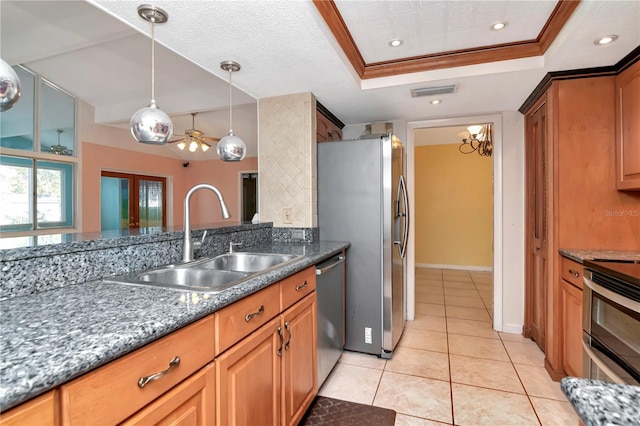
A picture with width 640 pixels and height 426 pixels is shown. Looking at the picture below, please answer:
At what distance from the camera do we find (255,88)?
2484 mm

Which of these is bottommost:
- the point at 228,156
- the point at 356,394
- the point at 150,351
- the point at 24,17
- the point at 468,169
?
the point at 356,394

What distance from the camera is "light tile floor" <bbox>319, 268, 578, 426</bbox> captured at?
1.82 metres

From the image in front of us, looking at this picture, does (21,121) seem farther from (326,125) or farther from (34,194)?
(326,125)

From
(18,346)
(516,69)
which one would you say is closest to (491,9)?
(516,69)

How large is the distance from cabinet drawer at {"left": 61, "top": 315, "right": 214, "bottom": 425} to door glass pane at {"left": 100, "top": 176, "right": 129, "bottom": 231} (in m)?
6.37

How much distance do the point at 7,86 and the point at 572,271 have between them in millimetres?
2823

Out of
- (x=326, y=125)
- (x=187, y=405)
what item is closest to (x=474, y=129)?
(x=326, y=125)

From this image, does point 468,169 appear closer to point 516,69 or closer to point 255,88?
point 516,69

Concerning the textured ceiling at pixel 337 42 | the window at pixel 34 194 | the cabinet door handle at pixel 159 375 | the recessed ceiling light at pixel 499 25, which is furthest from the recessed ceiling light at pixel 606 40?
the window at pixel 34 194

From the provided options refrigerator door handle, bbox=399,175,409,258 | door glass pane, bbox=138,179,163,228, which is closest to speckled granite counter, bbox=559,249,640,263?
refrigerator door handle, bbox=399,175,409,258

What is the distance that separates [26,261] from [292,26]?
5.00 ft

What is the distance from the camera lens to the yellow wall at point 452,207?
5578 millimetres

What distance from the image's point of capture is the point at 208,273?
63.5 inches

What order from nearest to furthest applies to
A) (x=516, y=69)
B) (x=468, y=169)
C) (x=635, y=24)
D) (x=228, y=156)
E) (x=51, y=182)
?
(x=635, y=24) < (x=228, y=156) < (x=516, y=69) < (x=51, y=182) < (x=468, y=169)
